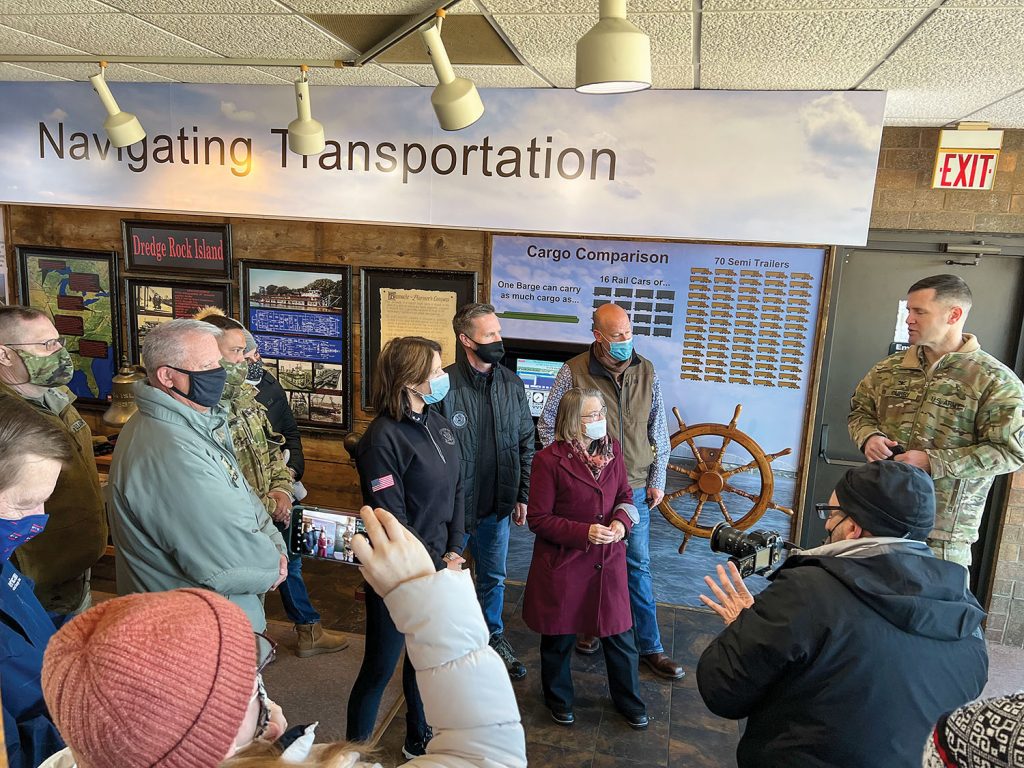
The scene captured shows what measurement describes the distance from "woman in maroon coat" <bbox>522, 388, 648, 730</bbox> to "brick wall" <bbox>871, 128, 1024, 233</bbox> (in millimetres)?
2355

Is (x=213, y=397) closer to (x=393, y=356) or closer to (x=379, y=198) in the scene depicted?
(x=393, y=356)

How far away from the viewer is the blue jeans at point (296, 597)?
3521mm

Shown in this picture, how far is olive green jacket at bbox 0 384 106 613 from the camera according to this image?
8.52ft

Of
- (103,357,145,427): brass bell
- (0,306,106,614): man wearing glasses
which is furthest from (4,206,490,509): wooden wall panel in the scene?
(0,306,106,614): man wearing glasses

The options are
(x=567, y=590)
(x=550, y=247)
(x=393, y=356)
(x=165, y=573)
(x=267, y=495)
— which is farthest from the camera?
(x=550, y=247)

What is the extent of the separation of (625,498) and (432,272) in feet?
6.91

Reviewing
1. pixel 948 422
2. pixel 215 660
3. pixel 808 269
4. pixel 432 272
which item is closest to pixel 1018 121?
pixel 808 269

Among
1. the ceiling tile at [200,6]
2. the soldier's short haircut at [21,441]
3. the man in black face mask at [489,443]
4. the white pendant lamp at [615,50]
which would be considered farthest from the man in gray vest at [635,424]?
the soldier's short haircut at [21,441]

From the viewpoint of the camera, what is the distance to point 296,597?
358 cm

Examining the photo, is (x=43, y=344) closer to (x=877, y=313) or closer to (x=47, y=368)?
(x=47, y=368)

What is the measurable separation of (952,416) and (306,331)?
381 centimetres

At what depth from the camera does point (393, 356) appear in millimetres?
2711

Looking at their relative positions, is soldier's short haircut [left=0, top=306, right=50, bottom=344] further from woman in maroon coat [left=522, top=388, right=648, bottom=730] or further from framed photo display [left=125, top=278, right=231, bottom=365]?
woman in maroon coat [left=522, top=388, right=648, bottom=730]

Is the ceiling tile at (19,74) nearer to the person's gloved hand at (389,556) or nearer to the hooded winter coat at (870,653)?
the person's gloved hand at (389,556)
